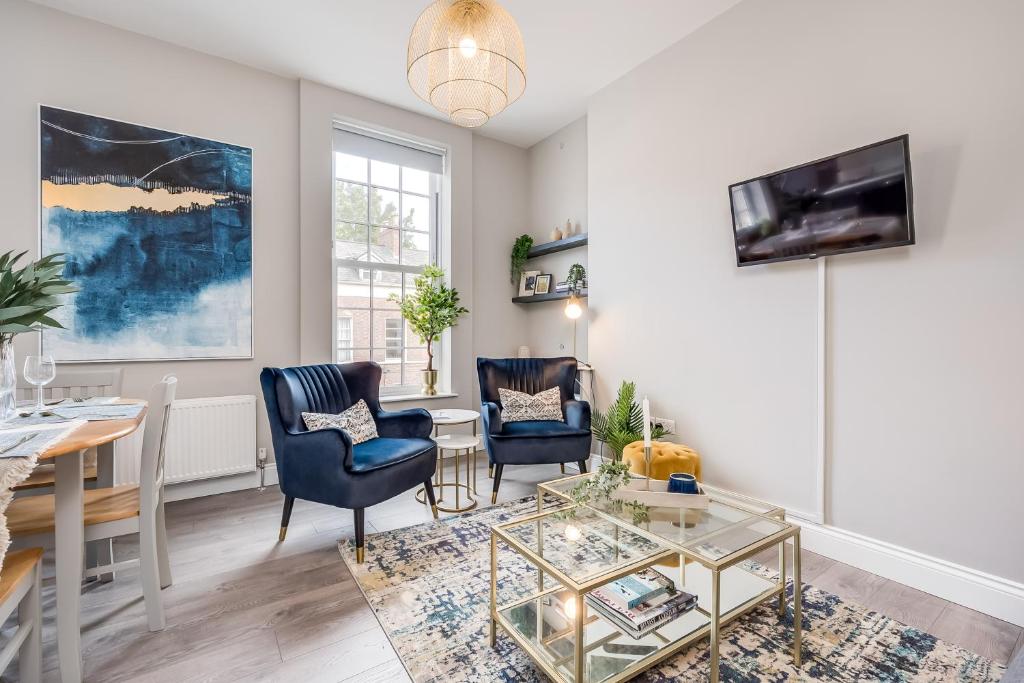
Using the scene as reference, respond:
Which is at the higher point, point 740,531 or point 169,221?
point 169,221

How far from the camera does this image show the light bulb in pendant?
6.02 ft

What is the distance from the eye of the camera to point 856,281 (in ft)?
7.20

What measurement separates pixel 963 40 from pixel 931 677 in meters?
2.46

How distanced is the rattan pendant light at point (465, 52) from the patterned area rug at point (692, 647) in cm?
220

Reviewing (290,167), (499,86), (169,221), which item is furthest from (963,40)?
(169,221)

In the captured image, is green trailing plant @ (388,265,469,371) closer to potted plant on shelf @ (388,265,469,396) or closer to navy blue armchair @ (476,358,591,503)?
potted plant on shelf @ (388,265,469,396)

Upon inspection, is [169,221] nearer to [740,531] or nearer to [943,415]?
[740,531]

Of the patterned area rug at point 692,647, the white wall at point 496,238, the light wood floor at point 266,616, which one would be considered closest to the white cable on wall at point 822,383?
the light wood floor at point 266,616

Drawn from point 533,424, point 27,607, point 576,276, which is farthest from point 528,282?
point 27,607

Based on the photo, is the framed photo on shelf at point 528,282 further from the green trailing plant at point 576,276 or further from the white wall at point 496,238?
the green trailing plant at point 576,276

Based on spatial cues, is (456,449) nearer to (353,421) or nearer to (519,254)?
(353,421)

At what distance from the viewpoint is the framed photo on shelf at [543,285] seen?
4352 mm

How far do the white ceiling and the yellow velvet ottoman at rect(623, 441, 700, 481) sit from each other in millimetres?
2628

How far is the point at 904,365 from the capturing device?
204cm
